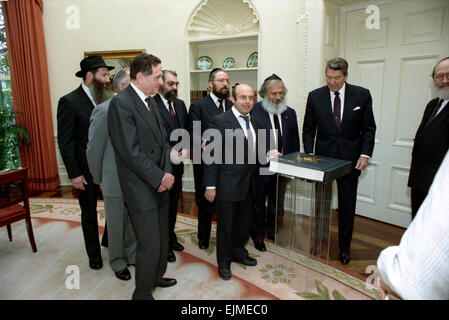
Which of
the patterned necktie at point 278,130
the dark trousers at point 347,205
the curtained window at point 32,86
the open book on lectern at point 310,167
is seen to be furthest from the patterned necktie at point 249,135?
the curtained window at point 32,86

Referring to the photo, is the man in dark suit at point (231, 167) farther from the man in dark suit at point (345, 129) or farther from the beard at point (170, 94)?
the man in dark suit at point (345, 129)

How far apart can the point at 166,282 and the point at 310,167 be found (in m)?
1.41

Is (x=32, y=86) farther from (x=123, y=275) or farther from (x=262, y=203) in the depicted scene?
(x=262, y=203)

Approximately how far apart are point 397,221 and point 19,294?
3.79m

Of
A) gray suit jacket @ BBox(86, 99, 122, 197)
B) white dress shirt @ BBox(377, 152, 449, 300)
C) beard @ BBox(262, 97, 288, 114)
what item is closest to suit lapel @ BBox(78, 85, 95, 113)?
gray suit jacket @ BBox(86, 99, 122, 197)

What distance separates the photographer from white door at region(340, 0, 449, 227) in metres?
3.13

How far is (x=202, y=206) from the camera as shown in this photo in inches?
114

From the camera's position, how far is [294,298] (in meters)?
2.25

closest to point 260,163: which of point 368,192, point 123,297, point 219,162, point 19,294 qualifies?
point 219,162

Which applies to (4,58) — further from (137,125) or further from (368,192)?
(368,192)

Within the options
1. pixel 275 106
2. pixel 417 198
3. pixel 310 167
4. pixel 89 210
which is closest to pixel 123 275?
pixel 89 210

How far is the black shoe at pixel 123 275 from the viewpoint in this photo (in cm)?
251

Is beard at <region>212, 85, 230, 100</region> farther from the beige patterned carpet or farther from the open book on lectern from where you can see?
the beige patterned carpet

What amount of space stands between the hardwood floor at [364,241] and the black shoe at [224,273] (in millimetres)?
978
